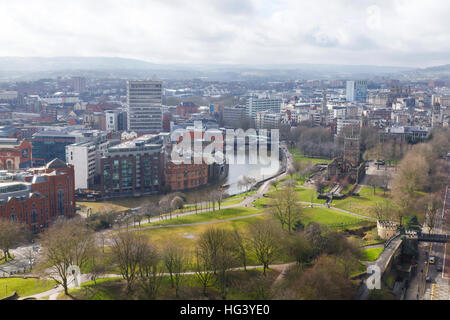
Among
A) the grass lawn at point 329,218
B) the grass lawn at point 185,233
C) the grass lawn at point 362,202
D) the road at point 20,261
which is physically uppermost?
the grass lawn at point 362,202

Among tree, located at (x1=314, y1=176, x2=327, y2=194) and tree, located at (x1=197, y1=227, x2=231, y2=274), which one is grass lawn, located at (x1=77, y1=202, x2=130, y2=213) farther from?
tree, located at (x1=314, y1=176, x2=327, y2=194)

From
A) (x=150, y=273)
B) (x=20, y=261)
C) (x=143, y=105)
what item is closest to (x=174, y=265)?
(x=150, y=273)

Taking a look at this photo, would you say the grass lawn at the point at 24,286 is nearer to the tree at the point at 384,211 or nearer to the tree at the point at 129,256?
the tree at the point at 129,256

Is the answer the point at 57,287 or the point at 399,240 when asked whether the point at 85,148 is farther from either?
the point at 399,240

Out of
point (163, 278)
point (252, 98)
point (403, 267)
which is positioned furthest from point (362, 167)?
point (252, 98)

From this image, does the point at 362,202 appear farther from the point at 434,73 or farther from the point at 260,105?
the point at 434,73

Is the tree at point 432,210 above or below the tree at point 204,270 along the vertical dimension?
above

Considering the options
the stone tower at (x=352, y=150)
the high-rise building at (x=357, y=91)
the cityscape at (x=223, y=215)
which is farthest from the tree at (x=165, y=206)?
the high-rise building at (x=357, y=91)
